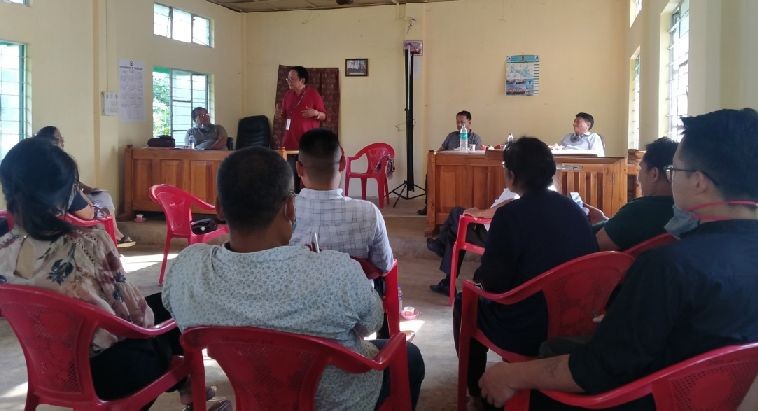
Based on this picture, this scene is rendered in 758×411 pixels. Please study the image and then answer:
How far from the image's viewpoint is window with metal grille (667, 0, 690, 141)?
4738 millimetres

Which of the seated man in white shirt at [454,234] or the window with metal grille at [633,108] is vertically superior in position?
the window with metal grille at [633,108]

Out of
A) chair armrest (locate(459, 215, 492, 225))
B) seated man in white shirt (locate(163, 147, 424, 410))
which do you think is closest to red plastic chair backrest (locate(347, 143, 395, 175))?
chair armrest (locate(459, 215, 492, 225))

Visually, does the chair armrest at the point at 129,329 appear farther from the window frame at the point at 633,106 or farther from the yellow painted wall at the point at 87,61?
the window frame at the point at 633,106

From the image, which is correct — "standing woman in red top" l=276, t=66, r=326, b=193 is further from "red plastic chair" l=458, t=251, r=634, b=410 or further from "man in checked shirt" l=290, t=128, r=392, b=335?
"red plastic chair" l=458, t=251, r=634, b=410

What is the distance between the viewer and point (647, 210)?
2.40 meters

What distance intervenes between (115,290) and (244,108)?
8365 mm

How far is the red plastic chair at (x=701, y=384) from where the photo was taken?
1.19 meters

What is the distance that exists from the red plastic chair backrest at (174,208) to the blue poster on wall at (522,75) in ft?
17.7

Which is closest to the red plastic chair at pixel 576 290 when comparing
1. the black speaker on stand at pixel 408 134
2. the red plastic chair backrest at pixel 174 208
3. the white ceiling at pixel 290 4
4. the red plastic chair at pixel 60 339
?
the red plastic chair at pixel 60 339

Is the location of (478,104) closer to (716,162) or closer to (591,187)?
(591,187)

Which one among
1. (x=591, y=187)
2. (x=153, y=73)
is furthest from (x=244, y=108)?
(x=591, y=187)

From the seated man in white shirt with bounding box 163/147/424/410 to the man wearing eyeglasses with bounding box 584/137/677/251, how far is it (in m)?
1.24

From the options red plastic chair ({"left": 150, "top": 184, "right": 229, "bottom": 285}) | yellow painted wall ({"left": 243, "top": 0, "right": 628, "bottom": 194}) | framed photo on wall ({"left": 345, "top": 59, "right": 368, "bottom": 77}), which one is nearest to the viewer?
red plastic chair ({"left": 150, "top": 184, "right": 229, "bottom": 285})

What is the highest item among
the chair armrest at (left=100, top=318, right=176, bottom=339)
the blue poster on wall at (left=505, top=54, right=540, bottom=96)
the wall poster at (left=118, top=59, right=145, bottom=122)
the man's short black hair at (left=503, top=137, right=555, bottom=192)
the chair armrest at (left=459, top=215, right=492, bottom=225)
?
the blue poster on wall at (left=505, top=54, right=540, bottom=96)
